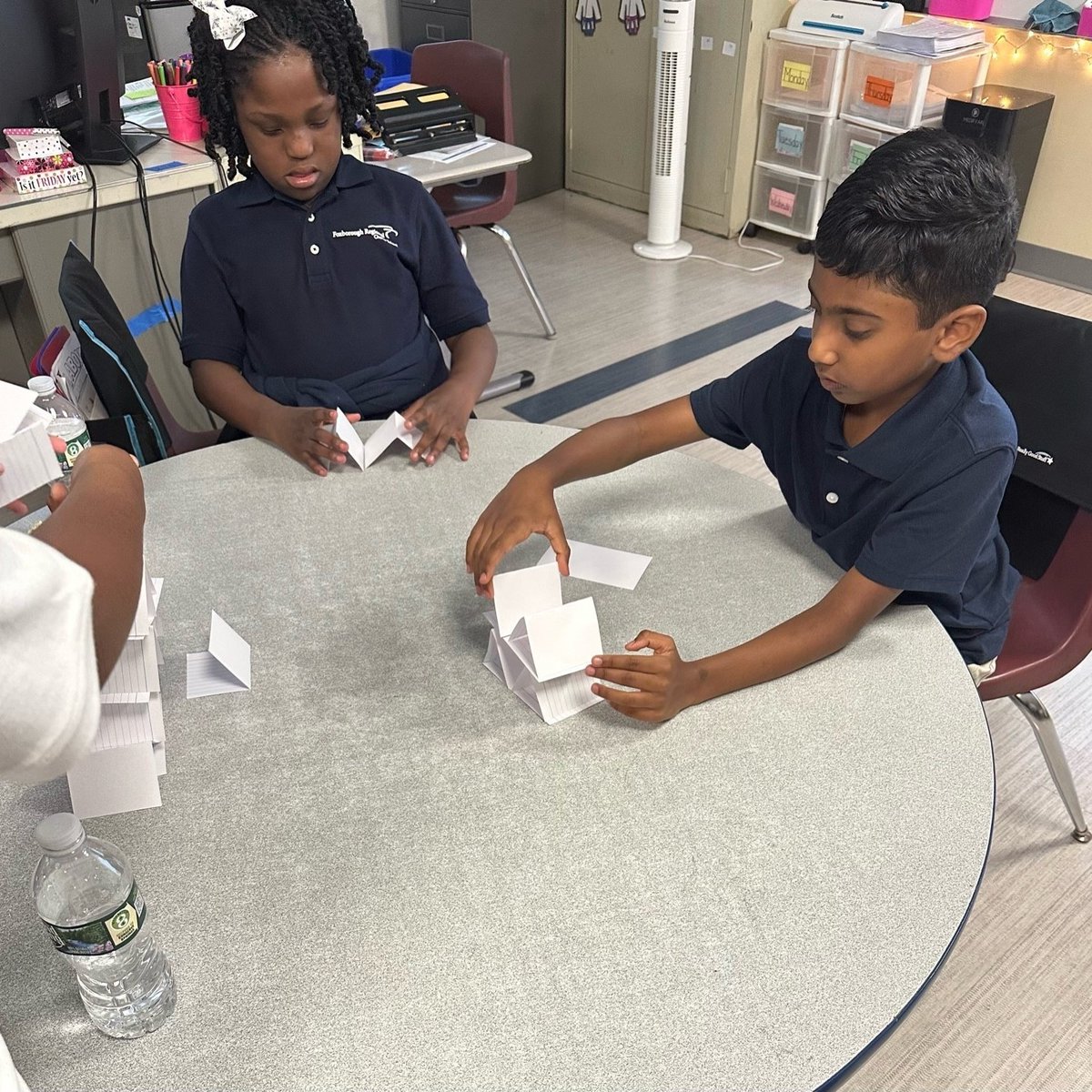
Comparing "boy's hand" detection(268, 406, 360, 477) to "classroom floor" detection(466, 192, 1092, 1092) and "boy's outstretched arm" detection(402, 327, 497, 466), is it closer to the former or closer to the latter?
"boy's outstretched arm" detection(402, 327, 497, 466)

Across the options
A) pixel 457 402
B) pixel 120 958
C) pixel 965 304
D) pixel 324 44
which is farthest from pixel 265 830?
pixel 324 44

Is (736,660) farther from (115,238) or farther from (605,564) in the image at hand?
(115,238)

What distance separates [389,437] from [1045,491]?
3.04 ft

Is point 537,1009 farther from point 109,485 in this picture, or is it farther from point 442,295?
point 442,295

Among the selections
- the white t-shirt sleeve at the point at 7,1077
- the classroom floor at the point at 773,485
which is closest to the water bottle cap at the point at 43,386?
the white t-shirt sleeve at the point at 7,1077

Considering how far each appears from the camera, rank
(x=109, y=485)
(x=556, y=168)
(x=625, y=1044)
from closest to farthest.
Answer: (x=625, y=1044), (x=109, y=485), (x=556, y=168)

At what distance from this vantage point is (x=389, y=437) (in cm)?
138

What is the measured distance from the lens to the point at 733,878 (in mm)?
789

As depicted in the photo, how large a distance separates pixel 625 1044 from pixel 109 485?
0.57 metres

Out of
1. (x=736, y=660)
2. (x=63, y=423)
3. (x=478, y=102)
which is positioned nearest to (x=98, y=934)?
(x=736, y=660)

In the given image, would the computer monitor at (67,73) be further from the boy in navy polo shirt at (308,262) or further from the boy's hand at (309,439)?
the boy's hand at (309,439)

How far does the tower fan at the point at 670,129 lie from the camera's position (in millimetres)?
3639

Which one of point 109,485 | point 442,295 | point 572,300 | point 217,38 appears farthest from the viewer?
point 572,300

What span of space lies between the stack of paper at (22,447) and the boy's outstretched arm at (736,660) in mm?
569
